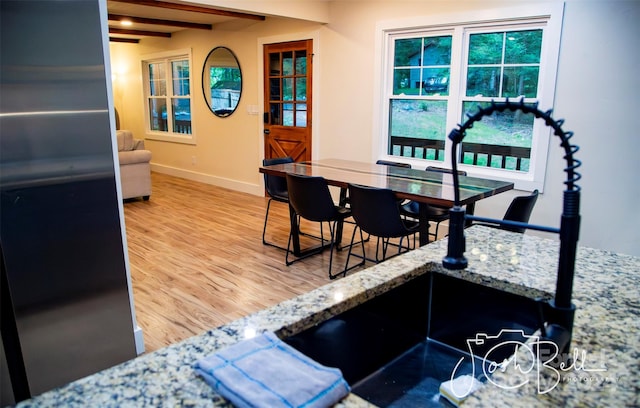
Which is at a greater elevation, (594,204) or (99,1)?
(99,1)

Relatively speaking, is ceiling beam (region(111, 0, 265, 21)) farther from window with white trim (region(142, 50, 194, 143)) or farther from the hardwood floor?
the hardwood floor

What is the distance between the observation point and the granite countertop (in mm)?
782

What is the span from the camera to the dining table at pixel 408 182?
3.04 meters

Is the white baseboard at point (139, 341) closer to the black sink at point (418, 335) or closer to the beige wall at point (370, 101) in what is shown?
the black sink at point (418, 335)

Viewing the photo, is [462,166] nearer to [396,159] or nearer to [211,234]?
[396,159]

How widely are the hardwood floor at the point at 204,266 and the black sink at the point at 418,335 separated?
1.77m

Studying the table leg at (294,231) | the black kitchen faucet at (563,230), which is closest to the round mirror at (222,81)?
the table leg at (294,231)

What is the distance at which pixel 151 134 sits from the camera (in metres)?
8.59

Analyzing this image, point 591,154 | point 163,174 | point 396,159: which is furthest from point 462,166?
point 163,174

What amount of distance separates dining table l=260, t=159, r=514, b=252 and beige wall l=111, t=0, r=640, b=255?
0.92m

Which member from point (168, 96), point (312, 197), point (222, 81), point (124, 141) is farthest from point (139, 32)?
point (312, 197)

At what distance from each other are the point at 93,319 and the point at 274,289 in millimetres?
1372

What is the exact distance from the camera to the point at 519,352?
945mm

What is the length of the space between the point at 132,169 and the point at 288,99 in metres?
2.23
